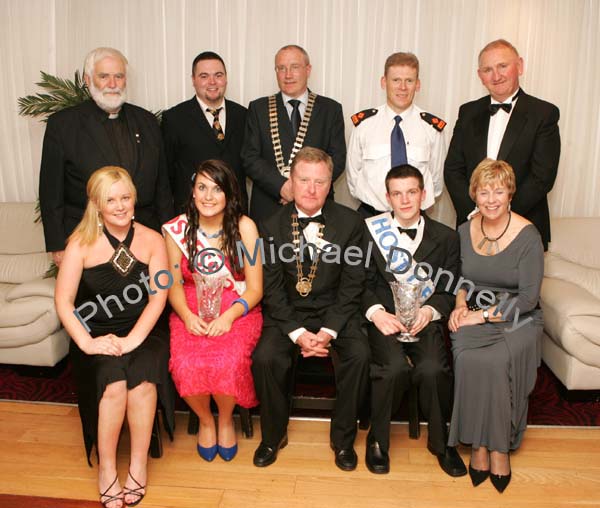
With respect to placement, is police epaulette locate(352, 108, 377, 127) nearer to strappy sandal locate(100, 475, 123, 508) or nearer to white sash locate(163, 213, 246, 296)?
white sash locate(163, 213, 246, 296)

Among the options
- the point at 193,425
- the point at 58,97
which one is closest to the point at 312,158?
the point at 193,425

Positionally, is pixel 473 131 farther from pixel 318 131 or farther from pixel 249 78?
pixel 249 78

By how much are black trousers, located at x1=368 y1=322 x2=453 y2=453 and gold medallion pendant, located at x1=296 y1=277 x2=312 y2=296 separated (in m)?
0.44

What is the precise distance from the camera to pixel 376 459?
8.18 feet

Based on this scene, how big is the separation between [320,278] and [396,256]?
1.17 feet

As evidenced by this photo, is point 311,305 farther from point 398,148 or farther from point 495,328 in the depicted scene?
point 398,148

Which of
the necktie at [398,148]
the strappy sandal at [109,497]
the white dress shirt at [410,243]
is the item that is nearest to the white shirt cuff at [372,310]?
the white dress shirt at [410,243]

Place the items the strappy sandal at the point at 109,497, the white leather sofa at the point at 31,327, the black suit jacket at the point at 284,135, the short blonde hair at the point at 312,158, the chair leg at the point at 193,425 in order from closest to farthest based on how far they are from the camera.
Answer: the strappy sandal at the point at 109,497, the short blonde hair at the point at 312,158, the chair leg at the point at 193,425, the white leather sofa at the point at 31,327, the black suit jacket at the point at 284,135

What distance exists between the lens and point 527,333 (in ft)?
8.32

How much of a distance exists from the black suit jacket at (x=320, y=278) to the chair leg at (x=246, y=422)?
396 millimetres

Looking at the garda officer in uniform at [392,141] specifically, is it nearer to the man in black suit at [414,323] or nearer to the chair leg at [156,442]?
the man in black suit at [414,323]

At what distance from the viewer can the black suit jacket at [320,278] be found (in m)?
2.70

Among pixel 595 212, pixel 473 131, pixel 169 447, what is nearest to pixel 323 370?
pixel 169 447

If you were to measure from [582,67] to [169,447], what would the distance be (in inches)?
133
